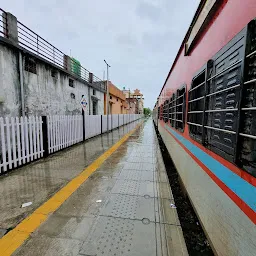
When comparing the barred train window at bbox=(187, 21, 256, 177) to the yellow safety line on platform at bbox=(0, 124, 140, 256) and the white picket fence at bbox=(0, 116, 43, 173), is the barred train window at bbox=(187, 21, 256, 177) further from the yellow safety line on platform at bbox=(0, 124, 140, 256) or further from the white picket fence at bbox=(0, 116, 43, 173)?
the white picket fence at bbox=(0, 116, 43, 173)

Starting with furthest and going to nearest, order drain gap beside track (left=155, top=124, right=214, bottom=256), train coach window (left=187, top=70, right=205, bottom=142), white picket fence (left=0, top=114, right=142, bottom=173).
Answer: white picket fence (left=0, top=114, right=142, bottom=173) < train coach window (left=187, top=70, right=205, bottom=142) < drain gap beside track (left=155, top=124, right=214, bottom=256)

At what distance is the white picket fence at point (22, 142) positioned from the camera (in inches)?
167

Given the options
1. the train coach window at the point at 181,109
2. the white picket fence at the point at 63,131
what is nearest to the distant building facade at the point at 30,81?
the white picket fence at the point at 63,131

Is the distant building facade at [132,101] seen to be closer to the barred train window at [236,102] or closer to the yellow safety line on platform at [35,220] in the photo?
the yellow safety line on platform at [35,220]

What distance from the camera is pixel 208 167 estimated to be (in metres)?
2.06

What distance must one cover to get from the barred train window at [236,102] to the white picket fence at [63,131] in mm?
5464

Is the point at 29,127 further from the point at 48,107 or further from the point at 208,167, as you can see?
the point at 208,167

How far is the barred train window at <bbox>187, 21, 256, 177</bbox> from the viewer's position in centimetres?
121

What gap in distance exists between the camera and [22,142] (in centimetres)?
466

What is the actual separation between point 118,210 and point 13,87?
19.9 feet

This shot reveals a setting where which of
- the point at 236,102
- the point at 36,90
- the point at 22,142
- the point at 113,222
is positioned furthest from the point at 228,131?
the point at 36,90

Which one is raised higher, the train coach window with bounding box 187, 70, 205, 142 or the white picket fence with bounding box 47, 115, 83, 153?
the train coach window with bounding box 187, 70, 205, 142

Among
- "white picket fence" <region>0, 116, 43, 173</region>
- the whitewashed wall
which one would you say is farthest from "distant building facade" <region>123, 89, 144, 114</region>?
"white picket fence" <region>0, 116, 43, 173</region>

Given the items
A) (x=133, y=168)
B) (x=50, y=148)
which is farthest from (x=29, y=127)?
(x=133, y=168)
